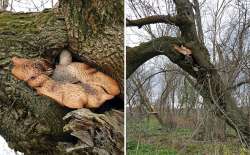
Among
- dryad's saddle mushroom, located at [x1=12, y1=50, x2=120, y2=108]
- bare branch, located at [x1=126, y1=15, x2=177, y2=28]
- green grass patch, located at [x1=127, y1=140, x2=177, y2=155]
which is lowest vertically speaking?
green grass patch, located at [x1=127, y1=140, x2=177, y2=155]

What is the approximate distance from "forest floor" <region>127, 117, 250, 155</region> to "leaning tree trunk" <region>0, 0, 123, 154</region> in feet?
6.84

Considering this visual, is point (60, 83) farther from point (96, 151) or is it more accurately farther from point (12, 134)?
point (12, 134)

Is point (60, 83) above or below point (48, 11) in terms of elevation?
below

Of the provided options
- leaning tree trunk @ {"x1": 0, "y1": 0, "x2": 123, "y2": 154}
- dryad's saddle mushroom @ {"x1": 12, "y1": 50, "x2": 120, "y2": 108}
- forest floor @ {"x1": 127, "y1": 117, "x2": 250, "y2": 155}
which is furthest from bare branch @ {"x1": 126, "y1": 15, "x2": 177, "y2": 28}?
dryad's saddle mushroom @ {"x1": 12, "y1": 50, "x2": 120, "y2": 108}

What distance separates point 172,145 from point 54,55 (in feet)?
10.3

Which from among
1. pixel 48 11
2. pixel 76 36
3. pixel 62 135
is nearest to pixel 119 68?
pixel 76 36

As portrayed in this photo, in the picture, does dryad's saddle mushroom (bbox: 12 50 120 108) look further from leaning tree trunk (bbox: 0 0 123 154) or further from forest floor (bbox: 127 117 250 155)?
forest floor (bbox: 127 117 250 155)

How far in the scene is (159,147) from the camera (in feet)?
16.1

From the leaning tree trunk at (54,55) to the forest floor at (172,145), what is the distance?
2.08 meters

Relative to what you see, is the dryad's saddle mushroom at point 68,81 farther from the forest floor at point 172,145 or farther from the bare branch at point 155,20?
the bare branch at point 155,20

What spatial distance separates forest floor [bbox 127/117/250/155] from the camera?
386 cm

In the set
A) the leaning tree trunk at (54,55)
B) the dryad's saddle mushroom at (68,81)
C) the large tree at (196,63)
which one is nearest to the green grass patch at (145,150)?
the large tree at (196,63)

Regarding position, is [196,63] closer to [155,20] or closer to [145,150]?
[155,20]

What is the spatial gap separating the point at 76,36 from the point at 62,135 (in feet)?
1.39
